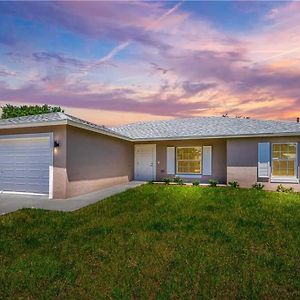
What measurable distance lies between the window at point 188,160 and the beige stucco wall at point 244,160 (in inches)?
95.1

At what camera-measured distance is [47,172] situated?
11.0 m

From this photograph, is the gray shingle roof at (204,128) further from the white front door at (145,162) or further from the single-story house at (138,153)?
the white front door at (145,162)

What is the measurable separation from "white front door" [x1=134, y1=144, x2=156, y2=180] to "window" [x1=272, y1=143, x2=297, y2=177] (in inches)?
293

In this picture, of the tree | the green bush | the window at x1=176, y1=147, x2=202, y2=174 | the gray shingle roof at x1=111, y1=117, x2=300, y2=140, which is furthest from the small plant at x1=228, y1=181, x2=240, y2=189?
the tree

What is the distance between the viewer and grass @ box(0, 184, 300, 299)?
12.1ft

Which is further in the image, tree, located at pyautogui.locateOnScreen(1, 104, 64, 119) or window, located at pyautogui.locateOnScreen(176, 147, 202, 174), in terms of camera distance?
tree, located at pyautogui.locateOnScreen(1, 104, 64, 119)

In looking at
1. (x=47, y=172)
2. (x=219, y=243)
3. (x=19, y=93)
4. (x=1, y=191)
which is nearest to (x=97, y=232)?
(x=219, y=243)

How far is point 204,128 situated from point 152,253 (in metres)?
13.5

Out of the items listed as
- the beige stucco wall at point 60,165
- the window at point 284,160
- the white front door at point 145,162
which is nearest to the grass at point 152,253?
the beige stucco wall at point 60,165

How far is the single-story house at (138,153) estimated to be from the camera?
1078cm

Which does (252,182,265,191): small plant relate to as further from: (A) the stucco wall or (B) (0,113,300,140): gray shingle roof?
(A) the stucco wall

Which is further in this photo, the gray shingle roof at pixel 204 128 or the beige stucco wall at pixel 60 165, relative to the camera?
the gray shingle roof at pixel 204 128

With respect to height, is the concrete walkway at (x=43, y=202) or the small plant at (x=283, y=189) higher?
the small plant at (x=283, y=189)

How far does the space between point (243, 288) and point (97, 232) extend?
3607mm
